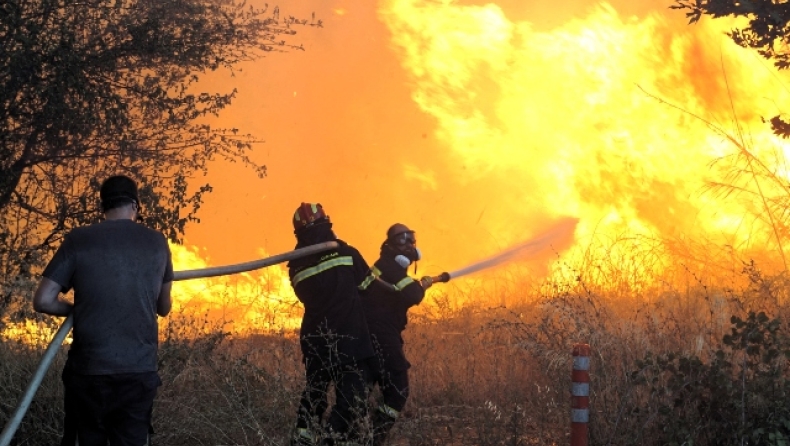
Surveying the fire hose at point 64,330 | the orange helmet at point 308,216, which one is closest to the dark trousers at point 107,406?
the fire hose at point 64,330

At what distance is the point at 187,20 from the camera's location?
10992 mm

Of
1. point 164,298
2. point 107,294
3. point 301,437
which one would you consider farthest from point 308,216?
point 107,294

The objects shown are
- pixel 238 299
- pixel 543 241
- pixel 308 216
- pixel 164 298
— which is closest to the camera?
pixel 164 298

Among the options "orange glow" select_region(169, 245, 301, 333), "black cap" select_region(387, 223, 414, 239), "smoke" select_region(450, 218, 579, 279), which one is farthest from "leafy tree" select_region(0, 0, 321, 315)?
"smoke" select_region(450, 218, 579, 279)

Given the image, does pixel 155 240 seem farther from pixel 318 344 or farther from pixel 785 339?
pixel 785 339

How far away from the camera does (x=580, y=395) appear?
6.55 metres

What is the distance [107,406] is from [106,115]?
576 cm

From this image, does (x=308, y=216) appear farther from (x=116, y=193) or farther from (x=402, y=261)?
(x=116, y=193)

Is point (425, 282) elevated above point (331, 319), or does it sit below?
above

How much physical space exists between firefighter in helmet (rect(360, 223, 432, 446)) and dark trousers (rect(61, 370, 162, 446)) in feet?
9.81

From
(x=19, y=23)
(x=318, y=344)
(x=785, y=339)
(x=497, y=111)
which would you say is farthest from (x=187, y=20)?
(x=785, y=339)

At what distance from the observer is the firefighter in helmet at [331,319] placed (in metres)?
7.86

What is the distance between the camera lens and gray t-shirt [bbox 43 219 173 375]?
17.4 feet

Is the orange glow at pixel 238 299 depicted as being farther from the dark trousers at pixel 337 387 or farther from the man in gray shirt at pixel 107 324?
the man in gray shirt at pixel 107 324
